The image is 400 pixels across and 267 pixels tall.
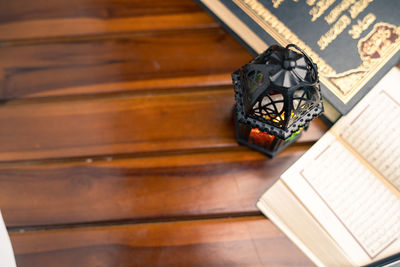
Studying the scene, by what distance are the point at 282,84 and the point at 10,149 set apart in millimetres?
500

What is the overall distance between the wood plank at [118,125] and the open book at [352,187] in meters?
0.08

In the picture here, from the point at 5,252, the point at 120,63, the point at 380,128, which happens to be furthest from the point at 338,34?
the point at 5,252

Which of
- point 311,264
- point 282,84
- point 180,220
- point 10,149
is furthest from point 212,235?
point 10,149

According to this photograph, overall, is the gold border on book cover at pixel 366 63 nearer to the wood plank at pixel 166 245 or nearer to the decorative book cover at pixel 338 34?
the decorative book cover at pixel 338 34

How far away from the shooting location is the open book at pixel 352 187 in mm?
461

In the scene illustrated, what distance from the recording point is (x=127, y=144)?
22.4 inches

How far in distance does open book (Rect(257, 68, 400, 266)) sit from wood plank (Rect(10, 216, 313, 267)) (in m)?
0.06

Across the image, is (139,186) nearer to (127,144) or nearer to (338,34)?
(127,144)

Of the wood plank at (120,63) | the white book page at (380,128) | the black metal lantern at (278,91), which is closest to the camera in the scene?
the black metal lantern at (278,91)

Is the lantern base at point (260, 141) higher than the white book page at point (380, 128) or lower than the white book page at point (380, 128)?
lower

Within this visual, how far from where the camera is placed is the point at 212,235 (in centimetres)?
53

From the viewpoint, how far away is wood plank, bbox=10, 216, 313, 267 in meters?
0.52

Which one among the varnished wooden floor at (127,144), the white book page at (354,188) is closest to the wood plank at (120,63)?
the varnished wooden floor at (127,144)

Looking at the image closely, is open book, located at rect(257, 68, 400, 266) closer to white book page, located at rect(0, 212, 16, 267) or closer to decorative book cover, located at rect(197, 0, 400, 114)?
decorative book cover, located at rect(197, 0, 400, 114)
